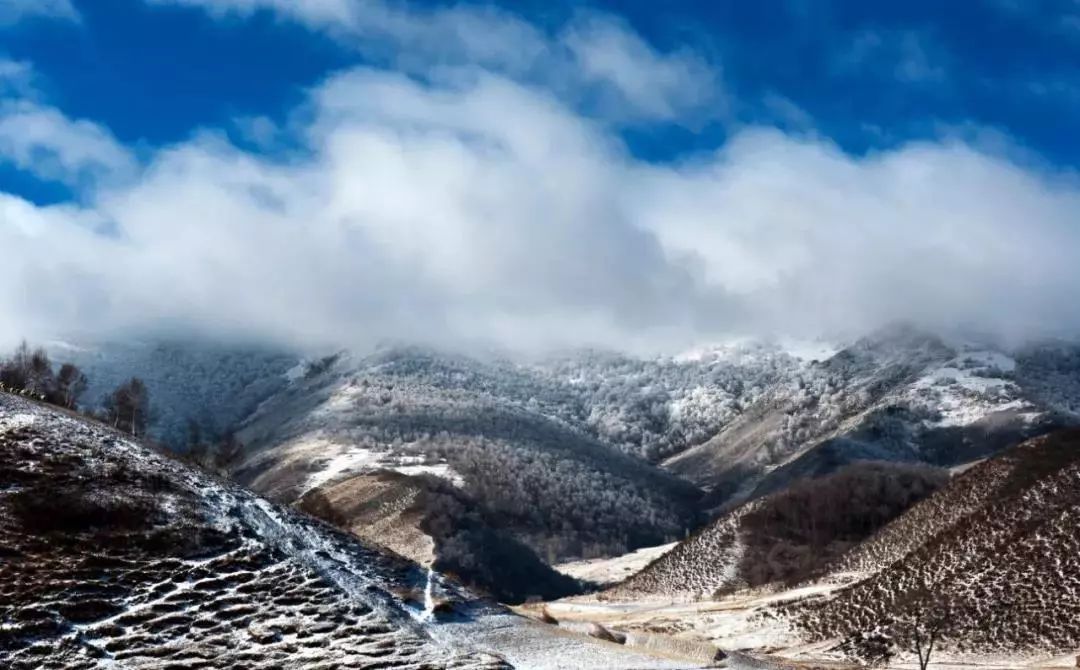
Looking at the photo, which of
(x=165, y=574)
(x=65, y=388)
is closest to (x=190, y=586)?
(x=165, y=574)

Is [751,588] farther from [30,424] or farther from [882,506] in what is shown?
[30,424]

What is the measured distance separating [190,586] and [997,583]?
157 feet

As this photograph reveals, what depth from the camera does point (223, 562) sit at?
32.2 m

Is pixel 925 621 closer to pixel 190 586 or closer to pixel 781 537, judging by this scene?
pixel 190 586

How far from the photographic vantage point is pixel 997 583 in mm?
61062

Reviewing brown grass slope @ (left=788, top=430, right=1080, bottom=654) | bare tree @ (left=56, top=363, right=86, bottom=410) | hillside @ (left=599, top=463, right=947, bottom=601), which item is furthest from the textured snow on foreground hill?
hillside @ (left=599, top=463, right=947, bottom=601)

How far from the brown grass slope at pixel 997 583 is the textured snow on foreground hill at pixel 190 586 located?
34926 mm

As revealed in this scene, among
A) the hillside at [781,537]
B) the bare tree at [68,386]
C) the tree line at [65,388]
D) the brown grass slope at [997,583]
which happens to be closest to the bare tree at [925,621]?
the brown grass slope at [997,583]

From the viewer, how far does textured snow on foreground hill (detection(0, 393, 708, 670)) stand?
2805 cm

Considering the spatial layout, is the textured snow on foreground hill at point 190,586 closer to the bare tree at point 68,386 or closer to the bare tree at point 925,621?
the bare tree at point 925,621

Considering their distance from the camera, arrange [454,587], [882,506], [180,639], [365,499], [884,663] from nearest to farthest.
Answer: [180,639]
[454,587]
[884,663]
[882,506]
[365,499]

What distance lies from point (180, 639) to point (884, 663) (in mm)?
43018

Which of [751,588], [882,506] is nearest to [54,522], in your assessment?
[751,588]

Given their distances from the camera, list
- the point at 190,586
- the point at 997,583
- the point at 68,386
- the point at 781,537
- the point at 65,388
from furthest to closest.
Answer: the point at 781,537 < the point at 65,388 < the point at 68,386 < the point at 997,583 < the point at 190,586
